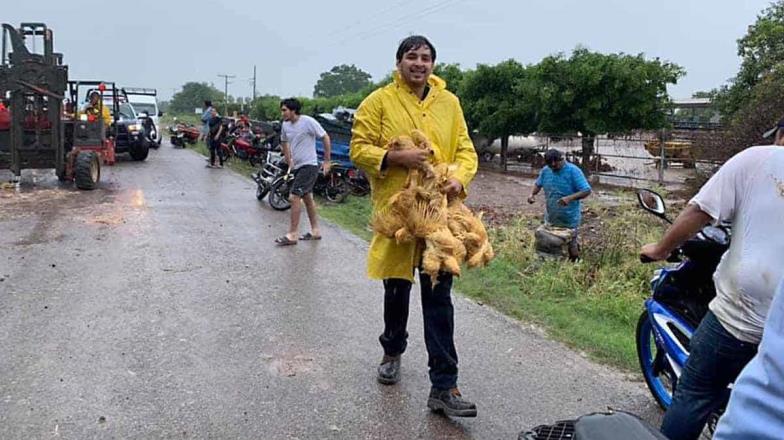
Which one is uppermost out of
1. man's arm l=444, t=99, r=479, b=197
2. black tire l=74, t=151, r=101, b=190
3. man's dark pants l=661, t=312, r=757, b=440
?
man's arm l=444, t=99, r=479, b=197

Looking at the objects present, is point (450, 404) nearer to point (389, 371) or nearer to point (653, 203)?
point (389, 371)

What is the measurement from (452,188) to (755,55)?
58.8 ft

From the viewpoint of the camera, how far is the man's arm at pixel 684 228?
286 centimetres

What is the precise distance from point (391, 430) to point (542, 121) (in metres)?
18.7

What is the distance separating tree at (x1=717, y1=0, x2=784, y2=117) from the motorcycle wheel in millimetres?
15054

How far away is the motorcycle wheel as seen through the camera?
13.3 ft

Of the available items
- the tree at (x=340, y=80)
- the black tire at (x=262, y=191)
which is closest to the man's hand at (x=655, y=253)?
the black tire at (x=262, y=191)

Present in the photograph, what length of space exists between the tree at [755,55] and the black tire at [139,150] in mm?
16313

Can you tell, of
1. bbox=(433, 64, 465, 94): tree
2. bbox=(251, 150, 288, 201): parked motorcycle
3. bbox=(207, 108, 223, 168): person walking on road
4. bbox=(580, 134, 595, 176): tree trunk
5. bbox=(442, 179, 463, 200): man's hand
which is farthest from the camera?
bbox=(433, 64, 465, 94): tree

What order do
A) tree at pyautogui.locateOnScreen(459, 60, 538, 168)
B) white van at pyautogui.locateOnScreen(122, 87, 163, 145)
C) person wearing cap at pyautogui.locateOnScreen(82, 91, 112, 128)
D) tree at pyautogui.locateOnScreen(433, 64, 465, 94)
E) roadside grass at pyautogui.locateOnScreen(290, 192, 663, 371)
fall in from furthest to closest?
white van at pyautogui.locateOnScreen(122, 87, 163, 145) → tree at pyautogui.locateOnScreen(433, 64, 465, 94) → tree at pyautogui.locateOnScreen(459, 60, 538, 168) → person wearing cap at pyautogui.locateOnScreen(82, 91, 112, 128) → roadside grass at pyautogui.locateOnScreen(290, 192, 663, 371)

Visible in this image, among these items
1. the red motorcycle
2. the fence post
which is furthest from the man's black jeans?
the red motorcycle

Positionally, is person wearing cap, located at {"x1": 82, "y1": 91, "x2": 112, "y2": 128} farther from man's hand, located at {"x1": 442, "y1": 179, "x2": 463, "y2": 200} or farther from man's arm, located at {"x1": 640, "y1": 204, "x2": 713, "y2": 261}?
man's arm, located at {"x1": 640, "y1": 204, "x2": 713, "y2": 261}

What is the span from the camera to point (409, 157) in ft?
12.3

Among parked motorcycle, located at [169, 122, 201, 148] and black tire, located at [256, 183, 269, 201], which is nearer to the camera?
black tire, located at [256, 183, 269, 201]
